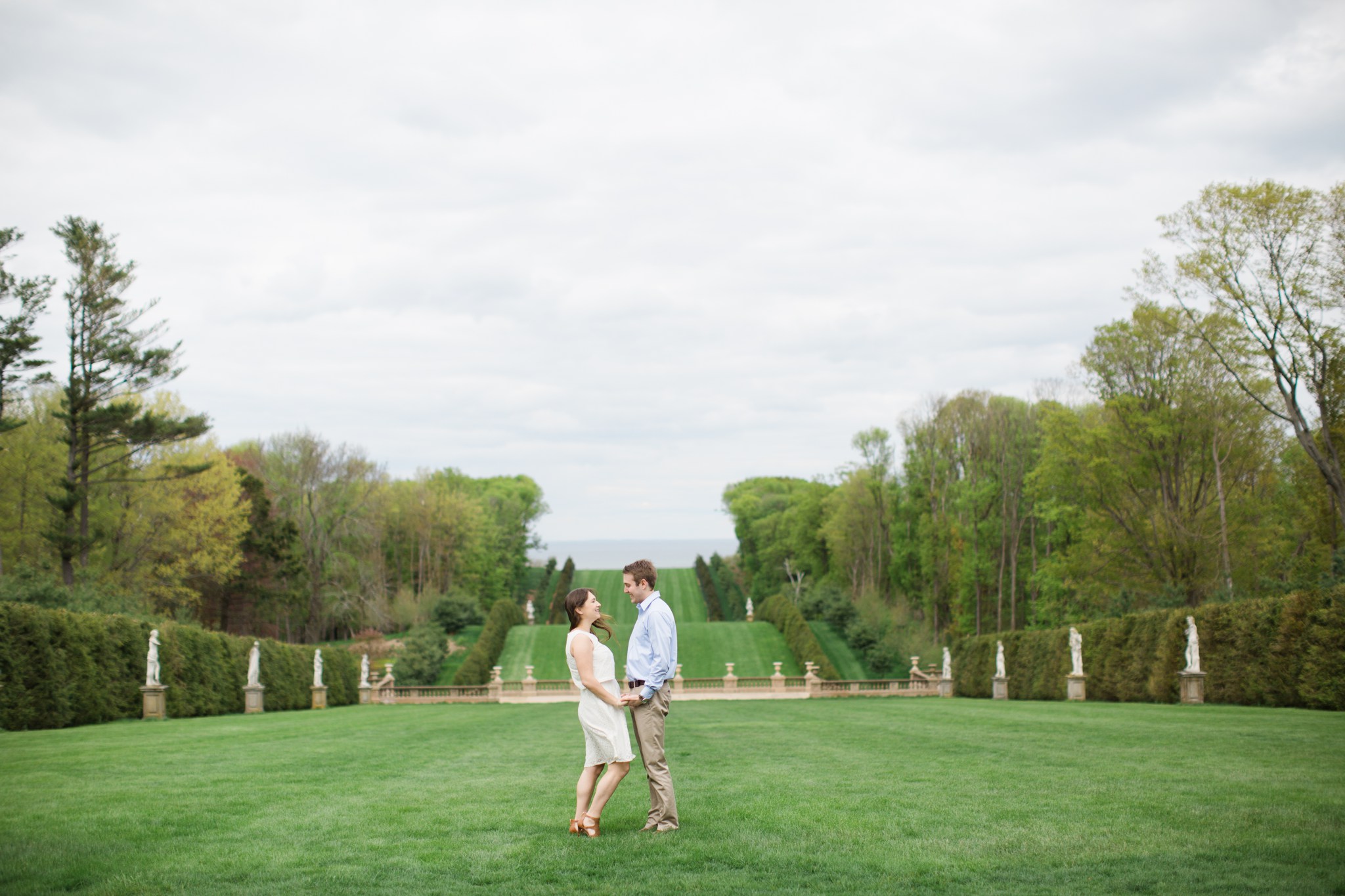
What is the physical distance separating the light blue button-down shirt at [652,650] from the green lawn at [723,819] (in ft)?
3.16

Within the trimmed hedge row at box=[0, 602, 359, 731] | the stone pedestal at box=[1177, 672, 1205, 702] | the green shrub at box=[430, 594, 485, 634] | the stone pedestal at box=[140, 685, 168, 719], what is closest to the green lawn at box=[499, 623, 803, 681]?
the green shrub at box=[430, 594, 485, 634]

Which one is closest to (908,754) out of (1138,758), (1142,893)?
(1138,758)

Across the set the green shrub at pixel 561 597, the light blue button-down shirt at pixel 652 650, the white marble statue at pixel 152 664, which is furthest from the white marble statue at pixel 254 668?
the green shrub at pixel 561 597

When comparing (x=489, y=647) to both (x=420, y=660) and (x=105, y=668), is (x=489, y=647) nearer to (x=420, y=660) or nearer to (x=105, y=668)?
(x=420, y=660)

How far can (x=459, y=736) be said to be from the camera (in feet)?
47.5

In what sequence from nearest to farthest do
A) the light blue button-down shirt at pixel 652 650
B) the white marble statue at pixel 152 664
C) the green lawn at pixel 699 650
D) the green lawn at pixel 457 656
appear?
the light blue button-down shirt at pixel 652 650 < the white marble statue at pixel 152 664 < the green lawn at pixel 457 656 < the green lawn at pixel 699 650

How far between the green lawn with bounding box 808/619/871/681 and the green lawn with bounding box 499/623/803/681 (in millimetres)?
2278

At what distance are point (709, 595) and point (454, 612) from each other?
26533mm

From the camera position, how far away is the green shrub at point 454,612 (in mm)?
55969

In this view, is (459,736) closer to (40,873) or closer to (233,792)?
(233,792)

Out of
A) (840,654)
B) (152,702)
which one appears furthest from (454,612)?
(152,702)

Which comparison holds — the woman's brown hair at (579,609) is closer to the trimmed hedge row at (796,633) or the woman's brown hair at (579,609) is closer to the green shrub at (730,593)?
the trimmed hedge row at (796,633)

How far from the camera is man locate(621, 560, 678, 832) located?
593cm

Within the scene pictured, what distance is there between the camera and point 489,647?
4694 cm
